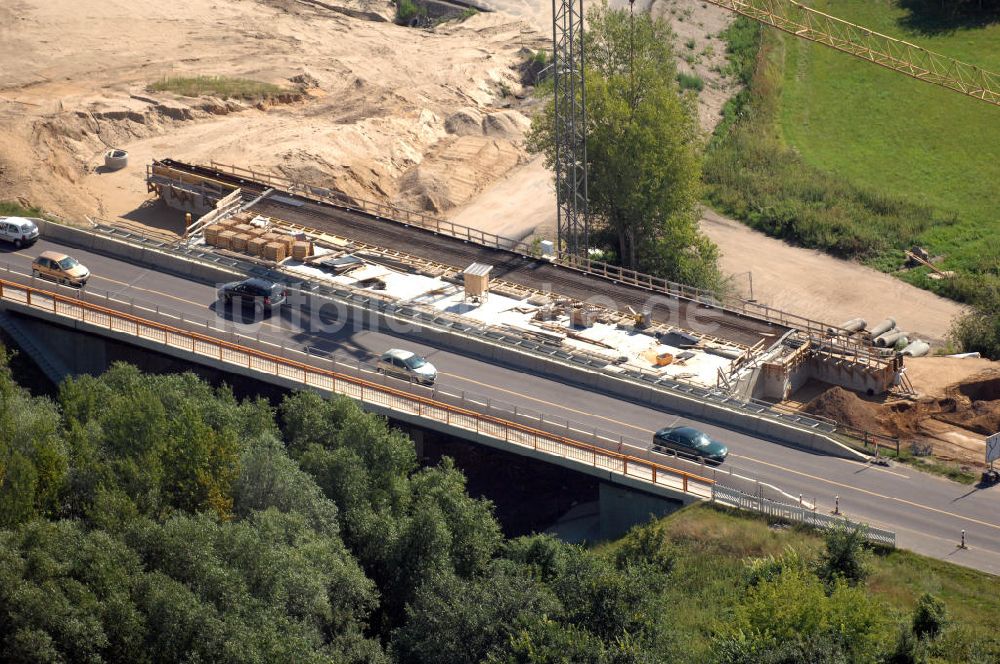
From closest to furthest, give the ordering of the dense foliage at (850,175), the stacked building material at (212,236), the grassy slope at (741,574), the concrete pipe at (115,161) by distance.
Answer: the grassy slope at (741,574) → the stacked building material at (212,236) → the dense foliage at (850,175) → the concrete pipe at (115,161)

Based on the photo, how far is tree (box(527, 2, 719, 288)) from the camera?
76.6 m

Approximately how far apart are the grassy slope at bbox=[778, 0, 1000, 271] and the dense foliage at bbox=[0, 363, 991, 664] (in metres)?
45.5

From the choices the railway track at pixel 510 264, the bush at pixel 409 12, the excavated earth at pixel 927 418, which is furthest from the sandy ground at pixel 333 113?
the excavated earth at pixel 927 418

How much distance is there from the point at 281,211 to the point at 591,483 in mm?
28770

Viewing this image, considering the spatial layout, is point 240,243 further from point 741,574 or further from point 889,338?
point 741,574

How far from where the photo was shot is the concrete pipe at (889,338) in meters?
70.4

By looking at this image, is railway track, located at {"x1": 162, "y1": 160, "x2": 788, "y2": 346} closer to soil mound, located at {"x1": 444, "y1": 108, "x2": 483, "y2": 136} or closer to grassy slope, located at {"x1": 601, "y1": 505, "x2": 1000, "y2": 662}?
grassy slope, located at {"x1": 601, "y1": 505, "x2": 1000, "y2": 662}

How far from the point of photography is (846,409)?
59344mm

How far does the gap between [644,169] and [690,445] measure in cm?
2601

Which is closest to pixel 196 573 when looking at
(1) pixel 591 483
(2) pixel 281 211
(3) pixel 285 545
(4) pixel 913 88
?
(3) pixel 285 545

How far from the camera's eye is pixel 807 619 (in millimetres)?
40812

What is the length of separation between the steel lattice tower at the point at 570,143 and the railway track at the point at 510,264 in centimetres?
398

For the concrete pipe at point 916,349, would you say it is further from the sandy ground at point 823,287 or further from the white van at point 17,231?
the white van at point 17,231

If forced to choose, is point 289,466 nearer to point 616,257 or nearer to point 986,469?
point 986,469
